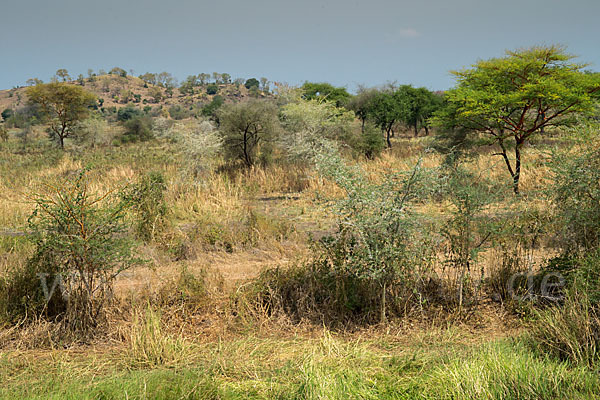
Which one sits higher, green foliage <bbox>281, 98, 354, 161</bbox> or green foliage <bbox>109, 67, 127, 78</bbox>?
green foliage <bbox>109, 67, 127, 78</bbox>

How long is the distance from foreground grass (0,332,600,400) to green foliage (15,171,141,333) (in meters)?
0.53

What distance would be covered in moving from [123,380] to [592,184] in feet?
15.4

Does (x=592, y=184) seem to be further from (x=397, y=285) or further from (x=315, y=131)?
(x=315, y=131)

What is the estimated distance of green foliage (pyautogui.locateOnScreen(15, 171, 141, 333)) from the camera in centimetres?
423

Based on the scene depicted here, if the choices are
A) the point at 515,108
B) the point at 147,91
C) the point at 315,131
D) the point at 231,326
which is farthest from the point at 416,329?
the point at 147,91

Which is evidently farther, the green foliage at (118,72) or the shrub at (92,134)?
the green foliage at (118,72)

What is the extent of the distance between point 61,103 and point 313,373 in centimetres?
3164

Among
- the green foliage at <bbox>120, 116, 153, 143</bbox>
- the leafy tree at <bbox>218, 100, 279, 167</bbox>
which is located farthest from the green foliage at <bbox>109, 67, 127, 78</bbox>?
the leafy tree at <bbox>218, 100, 279, 167</bbox>

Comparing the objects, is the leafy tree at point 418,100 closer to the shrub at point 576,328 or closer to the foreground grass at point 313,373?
the shrub at point 576,328

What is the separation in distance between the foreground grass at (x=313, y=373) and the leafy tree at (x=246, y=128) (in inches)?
458

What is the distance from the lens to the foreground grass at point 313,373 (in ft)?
9.39

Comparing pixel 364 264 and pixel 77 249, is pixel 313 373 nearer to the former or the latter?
pixel 364 264

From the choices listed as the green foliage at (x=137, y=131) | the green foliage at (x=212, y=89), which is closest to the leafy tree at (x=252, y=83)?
the green foliage at (x=212, y=89)

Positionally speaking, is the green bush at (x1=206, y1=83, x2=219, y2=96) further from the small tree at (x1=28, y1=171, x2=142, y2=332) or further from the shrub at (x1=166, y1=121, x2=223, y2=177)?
the small tree at (x1=28, y1=171, x2=142, y2=332)
